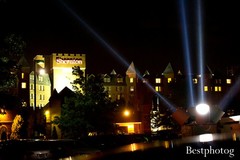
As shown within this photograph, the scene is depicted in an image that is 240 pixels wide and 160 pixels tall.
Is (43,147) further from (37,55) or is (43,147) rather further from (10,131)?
(37,55)

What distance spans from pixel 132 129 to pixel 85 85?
13.9 meters

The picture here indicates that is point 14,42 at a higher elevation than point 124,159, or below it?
higher

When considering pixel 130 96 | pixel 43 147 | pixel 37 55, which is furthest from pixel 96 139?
pixel 130 96

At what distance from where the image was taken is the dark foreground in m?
8.41

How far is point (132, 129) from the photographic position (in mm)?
50812

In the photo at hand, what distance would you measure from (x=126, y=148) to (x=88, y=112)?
19.0 metres

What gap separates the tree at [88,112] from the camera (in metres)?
37.1

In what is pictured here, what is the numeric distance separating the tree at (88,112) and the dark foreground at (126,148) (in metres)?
8.63

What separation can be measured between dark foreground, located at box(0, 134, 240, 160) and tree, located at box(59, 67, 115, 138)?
8.63 m

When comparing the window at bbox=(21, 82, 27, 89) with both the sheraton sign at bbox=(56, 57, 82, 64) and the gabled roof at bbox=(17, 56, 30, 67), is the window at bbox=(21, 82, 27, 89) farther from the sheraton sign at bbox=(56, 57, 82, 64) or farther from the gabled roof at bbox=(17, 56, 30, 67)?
the sheraton sign at bbox=(56, 57, 82, 64)

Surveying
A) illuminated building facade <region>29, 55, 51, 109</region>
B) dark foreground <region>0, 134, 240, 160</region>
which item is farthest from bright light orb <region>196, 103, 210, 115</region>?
illuminated building facade <region>29, 55, 51, 109</region>

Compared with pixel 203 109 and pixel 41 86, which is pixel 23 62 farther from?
pixel 203 109

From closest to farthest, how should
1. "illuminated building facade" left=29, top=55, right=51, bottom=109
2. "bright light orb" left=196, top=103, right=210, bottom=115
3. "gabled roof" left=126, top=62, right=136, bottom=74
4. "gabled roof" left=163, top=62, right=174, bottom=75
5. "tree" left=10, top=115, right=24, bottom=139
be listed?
"bright light orb" left=196, top=103, right=210, bottom=115, "tree" left=10, top=115, right=24, bottom=139, "illuminated building facade" left=29, top=55, right=51, bottom=109, "gabled roof" left=126, top=62, right=136, bottom=74, "gabled roof" left=163, top=62, right=174, bottom=75

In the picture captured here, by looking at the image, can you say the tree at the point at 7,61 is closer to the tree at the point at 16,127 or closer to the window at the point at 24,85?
the tree at the point at 16,127
